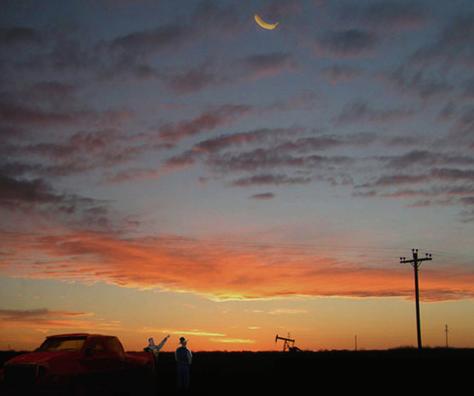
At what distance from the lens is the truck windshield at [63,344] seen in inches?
658

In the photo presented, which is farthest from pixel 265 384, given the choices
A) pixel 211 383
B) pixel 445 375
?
pixel 445 375

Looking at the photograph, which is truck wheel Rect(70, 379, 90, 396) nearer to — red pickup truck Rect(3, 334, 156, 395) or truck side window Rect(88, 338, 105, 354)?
red pickup truck Rect(3, 334, 156, 395)

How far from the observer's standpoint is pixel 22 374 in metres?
15.3

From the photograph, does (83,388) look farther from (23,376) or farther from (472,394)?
(472,394)

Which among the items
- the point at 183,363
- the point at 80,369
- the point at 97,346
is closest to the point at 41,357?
the point at 80,369

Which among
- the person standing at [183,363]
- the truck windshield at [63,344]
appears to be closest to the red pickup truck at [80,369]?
the truck windshield at [63,344]

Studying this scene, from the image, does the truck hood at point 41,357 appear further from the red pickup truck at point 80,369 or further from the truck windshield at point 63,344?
the truck windshield at point 63,344

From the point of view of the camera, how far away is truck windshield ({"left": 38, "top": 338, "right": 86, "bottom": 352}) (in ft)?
54.9

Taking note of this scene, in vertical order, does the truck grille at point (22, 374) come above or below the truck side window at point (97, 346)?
below

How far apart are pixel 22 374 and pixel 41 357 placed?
0.66 m

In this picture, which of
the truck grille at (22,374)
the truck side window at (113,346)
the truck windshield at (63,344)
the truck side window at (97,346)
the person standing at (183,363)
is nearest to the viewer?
the truck grille at (22,374)

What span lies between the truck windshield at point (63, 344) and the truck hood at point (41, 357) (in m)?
0.42

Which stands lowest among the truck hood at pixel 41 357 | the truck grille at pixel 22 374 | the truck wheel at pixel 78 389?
the truck wheel at pixel 78 389

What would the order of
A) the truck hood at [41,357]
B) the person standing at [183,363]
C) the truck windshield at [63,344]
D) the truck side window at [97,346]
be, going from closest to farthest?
1. the truck hood at [41,357]
2. the truck windshield at [63,344]
3. the truck side window at [97,346]
4. the person standing at [183,363]
